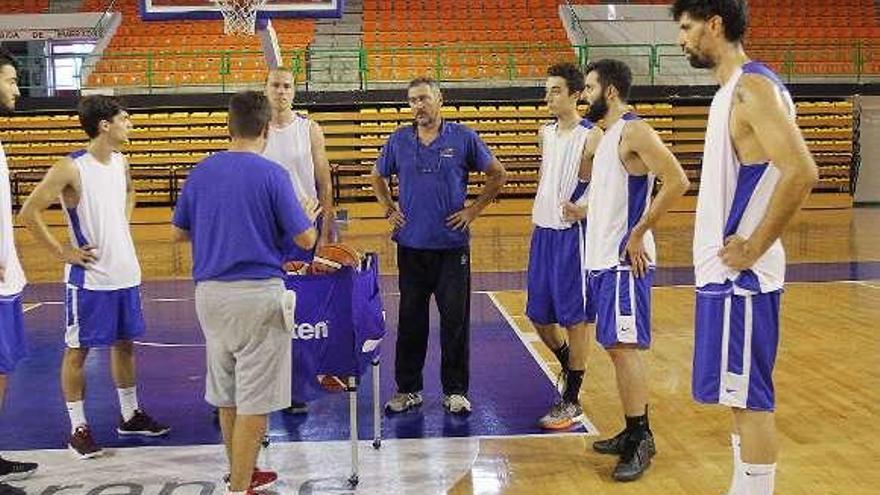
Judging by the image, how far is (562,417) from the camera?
17.7 ft

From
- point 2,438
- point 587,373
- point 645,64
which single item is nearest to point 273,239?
point 2,438

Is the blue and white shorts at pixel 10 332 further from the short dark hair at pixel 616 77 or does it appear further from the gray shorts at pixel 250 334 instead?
the short dark hair at pixel 616 77

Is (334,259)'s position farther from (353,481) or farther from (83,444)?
(83,444)

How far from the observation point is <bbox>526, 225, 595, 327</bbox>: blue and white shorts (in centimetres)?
541

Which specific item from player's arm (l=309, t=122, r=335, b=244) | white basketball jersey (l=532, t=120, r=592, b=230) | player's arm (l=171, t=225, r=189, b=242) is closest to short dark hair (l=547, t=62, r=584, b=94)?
white basketball jersey (l=532, t=120, r=592, b=230)

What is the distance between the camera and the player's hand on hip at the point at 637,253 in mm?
4520

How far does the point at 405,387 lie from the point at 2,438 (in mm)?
2264

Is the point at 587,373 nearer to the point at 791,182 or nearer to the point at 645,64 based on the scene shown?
the point at 791,182

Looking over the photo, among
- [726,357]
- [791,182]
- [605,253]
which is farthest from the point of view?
[605,253]

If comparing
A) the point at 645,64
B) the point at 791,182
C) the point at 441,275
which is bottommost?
the point at 441,275

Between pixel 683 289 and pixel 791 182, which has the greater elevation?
pixel 791 182

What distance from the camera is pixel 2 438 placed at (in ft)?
17.4

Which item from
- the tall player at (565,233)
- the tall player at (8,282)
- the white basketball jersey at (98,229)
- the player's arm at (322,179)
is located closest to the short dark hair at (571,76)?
the tall player at (565,233)

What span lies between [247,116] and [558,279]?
89.3 inches
